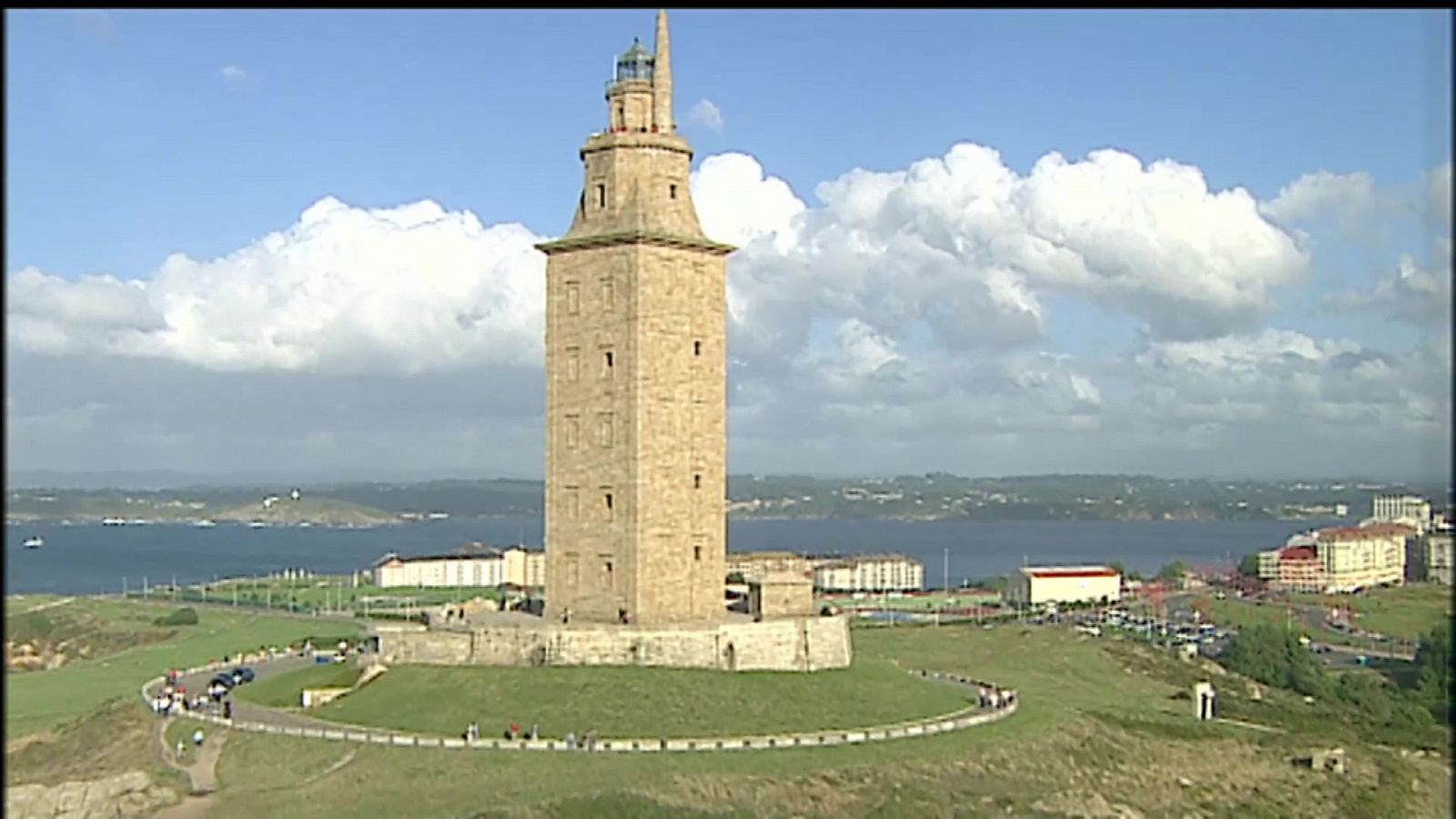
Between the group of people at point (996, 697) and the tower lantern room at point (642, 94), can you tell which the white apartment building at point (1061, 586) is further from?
the tower lantern room at point (642, 94)

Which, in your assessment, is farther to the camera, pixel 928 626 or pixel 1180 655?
pixel 928 626

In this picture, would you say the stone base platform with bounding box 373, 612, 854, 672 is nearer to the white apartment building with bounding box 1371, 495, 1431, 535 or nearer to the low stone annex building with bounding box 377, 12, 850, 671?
the low stone annex building with bounding box 377, 12, 850, 671

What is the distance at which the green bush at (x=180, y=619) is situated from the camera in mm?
71000

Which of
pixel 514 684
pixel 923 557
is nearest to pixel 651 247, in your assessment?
pixel 514 684

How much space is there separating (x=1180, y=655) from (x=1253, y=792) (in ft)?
89.2

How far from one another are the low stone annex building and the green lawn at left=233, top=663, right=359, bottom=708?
4.92ft

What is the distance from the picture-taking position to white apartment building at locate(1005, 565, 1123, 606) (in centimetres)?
9844

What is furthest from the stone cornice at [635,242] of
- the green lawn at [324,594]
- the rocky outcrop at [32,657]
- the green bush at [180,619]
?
the green lawn at [324,594]

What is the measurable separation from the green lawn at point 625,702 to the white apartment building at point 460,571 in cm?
6188

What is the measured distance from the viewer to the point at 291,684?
42906 mm

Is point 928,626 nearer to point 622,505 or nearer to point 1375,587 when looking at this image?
point 622,505

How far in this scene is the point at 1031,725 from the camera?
132 feet

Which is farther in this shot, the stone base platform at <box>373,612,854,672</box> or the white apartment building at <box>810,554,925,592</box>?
the white apartment building at <box>810,554,925,592</box>

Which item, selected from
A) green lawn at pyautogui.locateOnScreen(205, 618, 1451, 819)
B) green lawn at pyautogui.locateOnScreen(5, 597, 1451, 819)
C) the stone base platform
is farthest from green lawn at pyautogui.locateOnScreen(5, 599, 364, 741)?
the stone base platform
